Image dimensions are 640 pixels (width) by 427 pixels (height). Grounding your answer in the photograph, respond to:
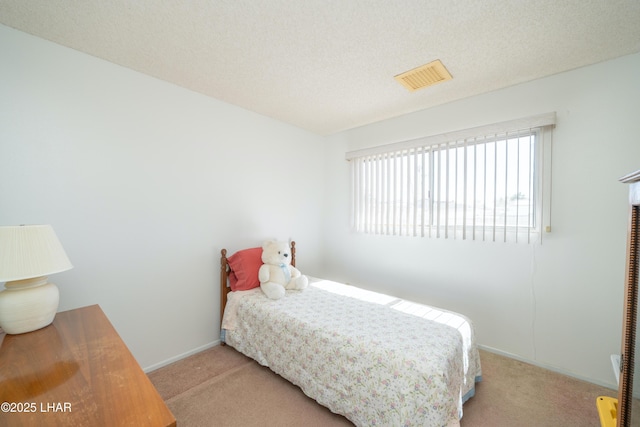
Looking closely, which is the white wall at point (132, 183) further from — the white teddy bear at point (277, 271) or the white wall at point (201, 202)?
the white teddy bear at point (277, 271)

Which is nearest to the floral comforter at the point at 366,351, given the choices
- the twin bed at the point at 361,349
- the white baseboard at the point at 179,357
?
the twin bed at the point at 361,349

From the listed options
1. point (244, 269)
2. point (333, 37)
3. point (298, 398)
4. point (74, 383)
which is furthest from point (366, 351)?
point (333, 37)

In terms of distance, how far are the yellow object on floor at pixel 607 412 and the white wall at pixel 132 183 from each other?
267cm

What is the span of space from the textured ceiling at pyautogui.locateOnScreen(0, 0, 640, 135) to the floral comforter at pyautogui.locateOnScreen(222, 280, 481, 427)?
190 centimetres

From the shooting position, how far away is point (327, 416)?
1.60m

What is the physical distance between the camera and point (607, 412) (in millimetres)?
1211

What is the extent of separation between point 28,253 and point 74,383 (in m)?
0.73

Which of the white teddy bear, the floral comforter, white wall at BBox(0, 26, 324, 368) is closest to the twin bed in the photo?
the floral comforter

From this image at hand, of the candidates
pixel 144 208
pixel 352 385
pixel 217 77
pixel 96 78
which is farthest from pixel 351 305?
pixel 96 78

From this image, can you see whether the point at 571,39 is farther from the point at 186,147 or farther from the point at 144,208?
the point at 144,208

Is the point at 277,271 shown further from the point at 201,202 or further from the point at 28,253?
the point at 28,253

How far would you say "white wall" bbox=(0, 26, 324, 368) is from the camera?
5.21 ft

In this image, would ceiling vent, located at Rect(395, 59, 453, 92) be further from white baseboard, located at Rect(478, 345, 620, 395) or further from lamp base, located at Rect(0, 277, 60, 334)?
lamp base, located at Rect(0, 277, 60, 334)

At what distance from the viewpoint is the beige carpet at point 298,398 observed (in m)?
1.56
